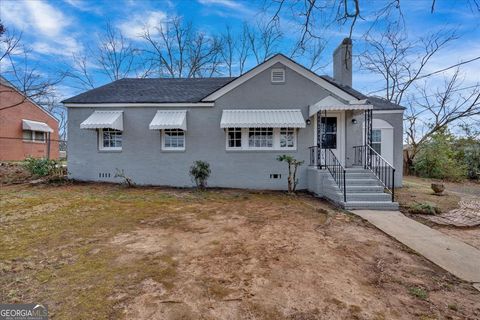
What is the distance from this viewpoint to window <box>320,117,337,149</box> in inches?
481

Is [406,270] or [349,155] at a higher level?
[349,155]

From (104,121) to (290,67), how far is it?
9.37 metres

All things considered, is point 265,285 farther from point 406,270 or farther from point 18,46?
point 18,46

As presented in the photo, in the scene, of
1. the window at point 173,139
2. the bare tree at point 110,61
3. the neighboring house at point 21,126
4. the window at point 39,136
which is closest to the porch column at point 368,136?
the window at point 173,139

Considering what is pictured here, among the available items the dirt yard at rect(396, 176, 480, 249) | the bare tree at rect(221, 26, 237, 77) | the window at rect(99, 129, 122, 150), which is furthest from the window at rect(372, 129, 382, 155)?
the bare tree at rect(221, 26, 237, 77)

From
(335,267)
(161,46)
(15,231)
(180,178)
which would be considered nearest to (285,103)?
(180,178)

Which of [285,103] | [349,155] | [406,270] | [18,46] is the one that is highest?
[18,46]

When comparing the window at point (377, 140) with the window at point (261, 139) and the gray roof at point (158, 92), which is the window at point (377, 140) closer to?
the gray roof at point (158, 92)

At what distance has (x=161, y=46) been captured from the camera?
90.2 ft

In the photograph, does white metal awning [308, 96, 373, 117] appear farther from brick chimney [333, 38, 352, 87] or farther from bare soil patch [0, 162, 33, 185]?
bare soil patch [0, 162, 33, 185]

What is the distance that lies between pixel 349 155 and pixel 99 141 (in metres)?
12.7

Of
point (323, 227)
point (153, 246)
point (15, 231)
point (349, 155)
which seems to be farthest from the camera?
point (349, 155)

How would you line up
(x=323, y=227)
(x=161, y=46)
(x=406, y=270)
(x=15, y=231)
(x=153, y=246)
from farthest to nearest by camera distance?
(x=161, y=46) → (x=323, y=227) → (x=15, y=231) → (x=153, y=246) → (x=406, y=270)

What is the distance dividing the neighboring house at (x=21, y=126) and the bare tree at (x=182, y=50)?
12990 millimetres
